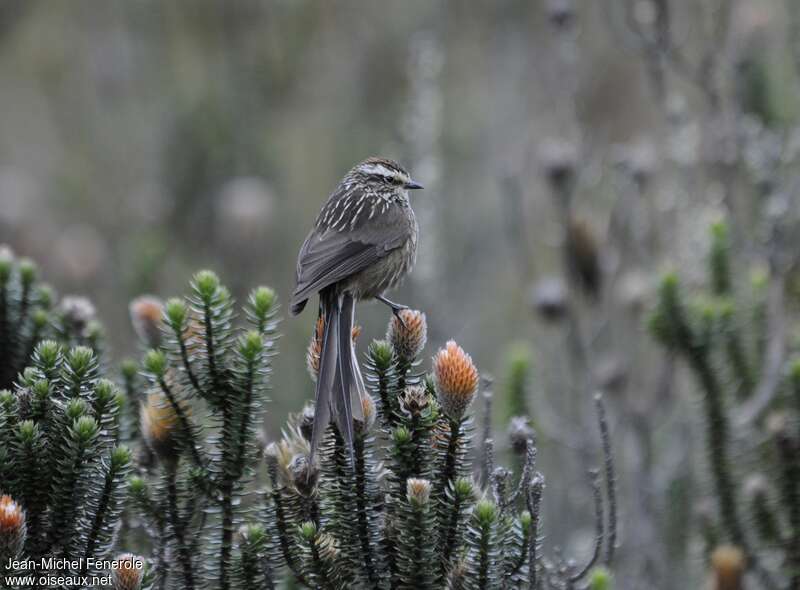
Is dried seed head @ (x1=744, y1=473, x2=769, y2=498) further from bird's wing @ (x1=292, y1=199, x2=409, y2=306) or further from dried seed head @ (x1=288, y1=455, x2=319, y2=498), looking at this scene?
dried seed head @ (x1=288, y1=455, x2=319, y2=498)

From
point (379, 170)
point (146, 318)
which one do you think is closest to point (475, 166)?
point (379, 170)

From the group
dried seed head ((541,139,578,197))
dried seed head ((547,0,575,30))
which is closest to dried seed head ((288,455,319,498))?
dried seed head ((541,139,578,197))

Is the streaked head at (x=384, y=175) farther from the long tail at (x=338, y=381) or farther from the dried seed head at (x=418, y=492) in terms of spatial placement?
the dried seed head at (x=418, y=492)

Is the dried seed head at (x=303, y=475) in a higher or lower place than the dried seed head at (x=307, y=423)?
lower

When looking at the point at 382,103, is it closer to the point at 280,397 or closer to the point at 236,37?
the point at 236,37

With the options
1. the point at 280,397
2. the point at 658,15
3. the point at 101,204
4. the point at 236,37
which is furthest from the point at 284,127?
the point at 658,15

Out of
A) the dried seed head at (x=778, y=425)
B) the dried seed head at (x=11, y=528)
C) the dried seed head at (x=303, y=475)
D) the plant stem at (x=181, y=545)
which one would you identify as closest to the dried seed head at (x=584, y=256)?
the dried seed head at (x=778, y=425)

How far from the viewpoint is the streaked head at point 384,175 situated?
5.60m

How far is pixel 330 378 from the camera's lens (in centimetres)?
349

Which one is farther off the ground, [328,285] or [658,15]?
[658,15]

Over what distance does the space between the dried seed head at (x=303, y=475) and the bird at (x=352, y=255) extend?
277mm

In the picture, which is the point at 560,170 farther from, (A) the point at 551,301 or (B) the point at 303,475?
(B) the point at 303,475

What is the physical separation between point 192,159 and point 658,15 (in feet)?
22.1

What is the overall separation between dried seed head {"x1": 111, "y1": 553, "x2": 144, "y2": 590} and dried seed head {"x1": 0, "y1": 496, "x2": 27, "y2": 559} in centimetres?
27
